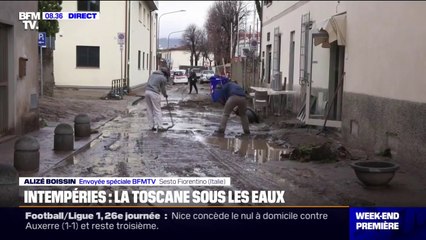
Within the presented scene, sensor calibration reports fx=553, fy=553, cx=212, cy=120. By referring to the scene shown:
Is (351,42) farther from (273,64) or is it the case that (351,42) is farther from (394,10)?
(273,64)

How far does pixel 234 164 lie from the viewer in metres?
9.35

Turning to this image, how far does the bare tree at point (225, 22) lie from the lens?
202 ft

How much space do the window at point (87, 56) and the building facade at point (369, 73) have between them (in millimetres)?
18001

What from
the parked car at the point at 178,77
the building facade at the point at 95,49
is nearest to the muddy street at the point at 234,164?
the building facade at the point at 95,49

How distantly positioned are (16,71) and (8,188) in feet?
19.5

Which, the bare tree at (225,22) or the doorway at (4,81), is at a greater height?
the bare tree at (225,22)

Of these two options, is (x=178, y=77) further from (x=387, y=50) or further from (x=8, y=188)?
(x=8, y=188)

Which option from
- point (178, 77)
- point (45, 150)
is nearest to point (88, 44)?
point (178, 77)

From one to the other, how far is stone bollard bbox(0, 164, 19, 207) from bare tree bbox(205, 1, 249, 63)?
172 feet

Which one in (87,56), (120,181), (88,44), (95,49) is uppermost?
(88,44)

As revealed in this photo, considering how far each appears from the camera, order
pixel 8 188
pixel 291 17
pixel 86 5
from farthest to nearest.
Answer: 1. pixel 86 5
2. pixel 291 17
3. pixel 8 188

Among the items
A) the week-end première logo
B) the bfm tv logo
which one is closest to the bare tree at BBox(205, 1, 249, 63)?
the bfm tv logo

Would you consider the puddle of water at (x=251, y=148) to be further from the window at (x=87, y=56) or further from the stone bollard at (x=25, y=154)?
the window at (x=87, y=56)
